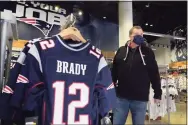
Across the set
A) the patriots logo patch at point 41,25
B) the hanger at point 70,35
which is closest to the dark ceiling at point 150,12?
the patriots logo patch at point 41,25

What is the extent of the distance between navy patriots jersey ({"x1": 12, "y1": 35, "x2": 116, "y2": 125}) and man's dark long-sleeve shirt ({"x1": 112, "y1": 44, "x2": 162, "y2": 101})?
925 mm

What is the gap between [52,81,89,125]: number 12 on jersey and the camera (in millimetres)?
1571

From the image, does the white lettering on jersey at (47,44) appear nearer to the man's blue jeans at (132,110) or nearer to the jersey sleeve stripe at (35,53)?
the jersey sleeve stripe at (35,53)

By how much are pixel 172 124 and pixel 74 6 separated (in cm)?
474

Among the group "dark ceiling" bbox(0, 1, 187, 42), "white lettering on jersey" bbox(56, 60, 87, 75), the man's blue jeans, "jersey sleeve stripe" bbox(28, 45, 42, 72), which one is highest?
"dark ceiling" bbox(0, 1, 187, 42)

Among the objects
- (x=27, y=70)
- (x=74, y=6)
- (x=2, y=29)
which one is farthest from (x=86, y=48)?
(x=74, y=6)

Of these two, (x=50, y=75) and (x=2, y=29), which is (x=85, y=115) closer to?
(x=50, y=75)

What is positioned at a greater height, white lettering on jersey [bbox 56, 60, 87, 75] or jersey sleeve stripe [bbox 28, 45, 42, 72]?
jersey sleeve stripe [bbox 28, 45, 42, 72]

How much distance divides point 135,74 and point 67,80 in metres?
1.19

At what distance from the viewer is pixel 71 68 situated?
165 cm

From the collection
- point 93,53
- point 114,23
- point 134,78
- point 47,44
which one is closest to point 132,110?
point 134,78

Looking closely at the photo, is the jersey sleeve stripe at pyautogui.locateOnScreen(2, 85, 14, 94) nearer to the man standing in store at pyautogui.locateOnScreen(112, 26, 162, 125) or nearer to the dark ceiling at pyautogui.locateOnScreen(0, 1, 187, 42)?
the man standing in store at pyautogui.locateOnScreen(112, 26, 162, 125)

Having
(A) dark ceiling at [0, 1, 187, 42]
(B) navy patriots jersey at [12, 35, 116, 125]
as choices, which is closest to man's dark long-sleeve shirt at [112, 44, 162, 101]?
(B) navy patriots jersey at [12, 35, 116, 125]

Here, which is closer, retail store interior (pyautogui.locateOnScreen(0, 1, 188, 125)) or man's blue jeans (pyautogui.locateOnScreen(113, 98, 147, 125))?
man's blue jeans (pyautogui.locateOnScreen(113, 98, 147, 125))
